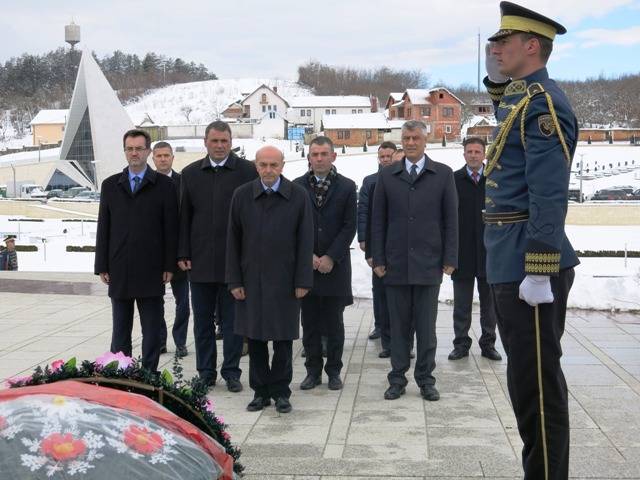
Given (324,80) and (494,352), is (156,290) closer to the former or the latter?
(494,352)

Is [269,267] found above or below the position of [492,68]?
below

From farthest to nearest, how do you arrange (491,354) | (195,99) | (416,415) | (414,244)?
1. (195,99)
2. (491,354)
3. (414,244)
4. (416,415)

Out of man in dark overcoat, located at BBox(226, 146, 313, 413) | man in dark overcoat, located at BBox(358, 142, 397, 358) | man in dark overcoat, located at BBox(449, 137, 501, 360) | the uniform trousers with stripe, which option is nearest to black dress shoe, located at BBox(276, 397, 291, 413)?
man in dark overcoat, located at BBox(226, 146, 313, 413)

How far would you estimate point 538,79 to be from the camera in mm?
3434

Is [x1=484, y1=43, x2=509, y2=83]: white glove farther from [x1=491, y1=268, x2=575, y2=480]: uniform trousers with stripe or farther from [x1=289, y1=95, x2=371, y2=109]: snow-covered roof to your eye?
[x1=289, y1=95, x2=371, y2=109]: snow-covered roof

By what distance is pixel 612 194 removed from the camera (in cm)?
4741

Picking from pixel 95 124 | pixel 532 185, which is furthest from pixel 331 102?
pixel 532 185

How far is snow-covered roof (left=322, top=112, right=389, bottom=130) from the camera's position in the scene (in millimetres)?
79812

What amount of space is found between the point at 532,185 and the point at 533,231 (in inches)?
7.1

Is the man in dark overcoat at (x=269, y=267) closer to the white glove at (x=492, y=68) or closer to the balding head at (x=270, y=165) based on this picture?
the balding head at (x=270, y=165)

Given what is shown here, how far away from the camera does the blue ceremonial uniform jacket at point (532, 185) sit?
3250mm

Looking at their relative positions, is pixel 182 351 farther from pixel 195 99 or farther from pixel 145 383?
pixel 195 99

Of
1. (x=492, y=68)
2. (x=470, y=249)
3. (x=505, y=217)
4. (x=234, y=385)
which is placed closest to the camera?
(x=505, y=217)

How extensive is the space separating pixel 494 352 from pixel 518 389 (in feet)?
12.4
